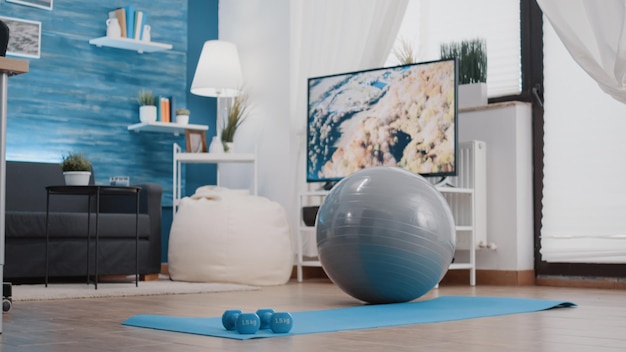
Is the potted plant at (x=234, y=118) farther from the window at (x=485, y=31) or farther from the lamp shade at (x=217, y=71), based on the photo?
the window at (x=485, y=31)

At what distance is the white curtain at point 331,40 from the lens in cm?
589

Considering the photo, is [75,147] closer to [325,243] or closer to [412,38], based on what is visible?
[412,38]

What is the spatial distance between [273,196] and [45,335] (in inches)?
160

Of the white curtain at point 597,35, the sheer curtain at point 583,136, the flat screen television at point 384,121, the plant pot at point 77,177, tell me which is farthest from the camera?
the flat screen television at point 384,121

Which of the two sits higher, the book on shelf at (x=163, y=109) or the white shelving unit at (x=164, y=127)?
the book on shelf at (x=163, y=109)

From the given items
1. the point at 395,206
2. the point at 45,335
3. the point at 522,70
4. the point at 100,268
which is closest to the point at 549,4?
the point at 522,70

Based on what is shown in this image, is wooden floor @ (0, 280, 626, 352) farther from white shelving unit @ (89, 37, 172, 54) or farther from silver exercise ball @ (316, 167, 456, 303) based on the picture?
white shelving unit @ (89, 37, 172, 54)

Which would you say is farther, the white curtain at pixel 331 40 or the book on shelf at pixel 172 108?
the book on shelf at pixel 172 108

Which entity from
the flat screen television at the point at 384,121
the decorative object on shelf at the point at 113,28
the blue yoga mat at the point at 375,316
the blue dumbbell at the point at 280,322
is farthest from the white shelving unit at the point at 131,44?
the blue dumbbell at the point at 280,322

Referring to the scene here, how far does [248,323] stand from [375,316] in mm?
721

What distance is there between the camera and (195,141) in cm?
660

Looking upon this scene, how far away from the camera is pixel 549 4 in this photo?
4.86 metres

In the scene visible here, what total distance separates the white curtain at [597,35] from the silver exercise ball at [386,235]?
1.46m

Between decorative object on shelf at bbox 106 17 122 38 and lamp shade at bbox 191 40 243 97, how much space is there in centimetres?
61
